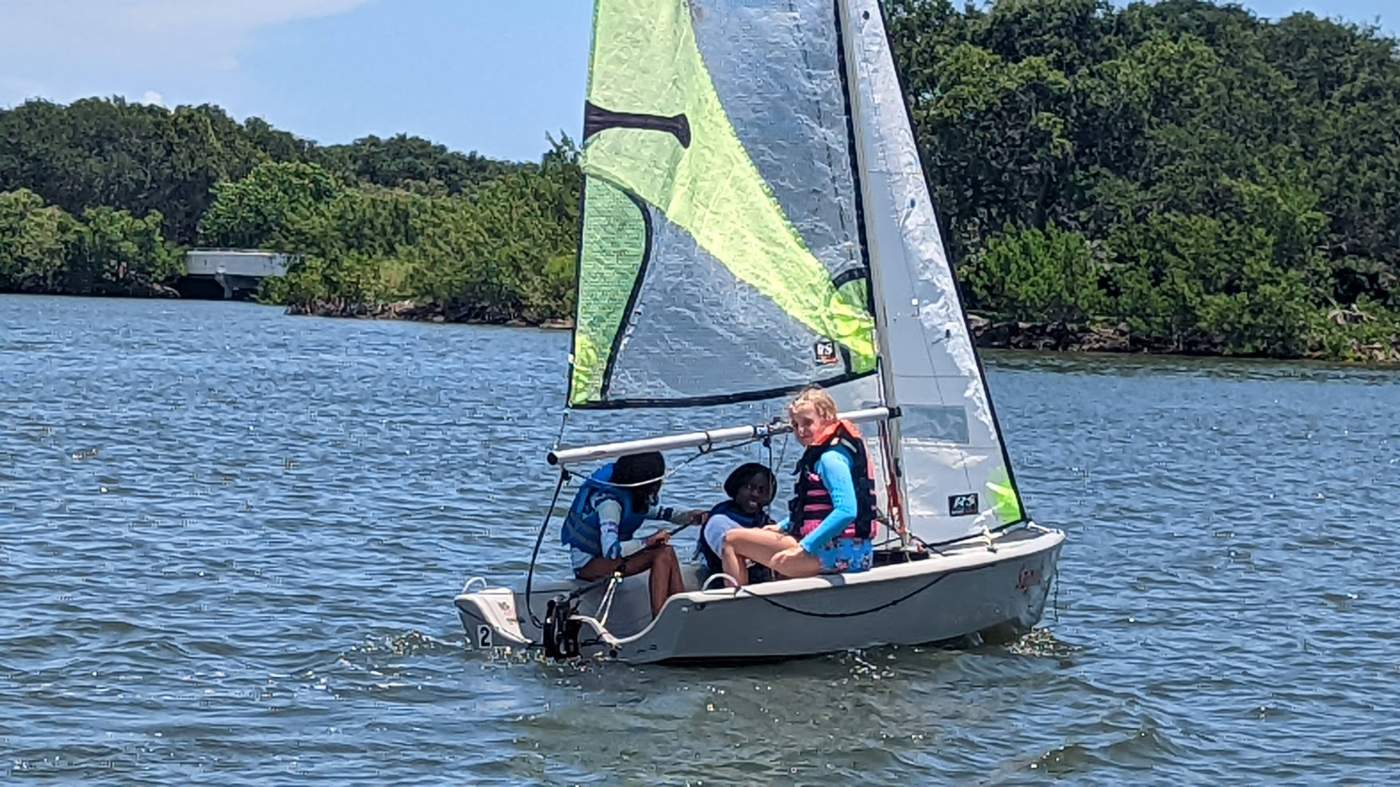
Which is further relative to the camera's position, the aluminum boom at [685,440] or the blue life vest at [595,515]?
the blue life vest at [595,515]

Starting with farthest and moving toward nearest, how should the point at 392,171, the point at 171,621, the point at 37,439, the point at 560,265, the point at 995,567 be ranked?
the point at 392,171 < the point at 560,265 < the point at 37,439 < the point at 171,621 < the point at 995,567

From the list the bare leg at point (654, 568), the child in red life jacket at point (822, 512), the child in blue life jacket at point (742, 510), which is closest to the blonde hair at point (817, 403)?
the child in red life jacket at point (822, 512)

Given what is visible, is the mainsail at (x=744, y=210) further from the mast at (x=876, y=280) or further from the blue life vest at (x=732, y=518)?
the blue life vest at (x=732, y=518)

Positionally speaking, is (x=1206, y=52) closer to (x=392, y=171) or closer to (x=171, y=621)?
(x=171, y=621)

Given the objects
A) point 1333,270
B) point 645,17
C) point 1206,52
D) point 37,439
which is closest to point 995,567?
point 645,17

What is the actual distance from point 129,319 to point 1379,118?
4260 centimetres

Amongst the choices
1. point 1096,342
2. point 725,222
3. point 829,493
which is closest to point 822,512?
point 829,493

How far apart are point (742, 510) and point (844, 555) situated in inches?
27.0

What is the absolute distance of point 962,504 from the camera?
1241 cm

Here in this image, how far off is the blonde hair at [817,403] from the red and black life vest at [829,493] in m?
0.08

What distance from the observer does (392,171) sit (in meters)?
156

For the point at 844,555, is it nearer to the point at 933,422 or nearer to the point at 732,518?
the point at 732,518

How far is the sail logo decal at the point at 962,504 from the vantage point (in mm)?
12391

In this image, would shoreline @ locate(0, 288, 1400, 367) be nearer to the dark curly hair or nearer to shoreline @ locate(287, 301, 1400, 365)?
shoreline @ locate(287, 301, 1400, 365)
